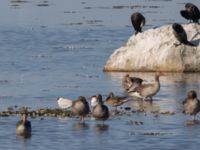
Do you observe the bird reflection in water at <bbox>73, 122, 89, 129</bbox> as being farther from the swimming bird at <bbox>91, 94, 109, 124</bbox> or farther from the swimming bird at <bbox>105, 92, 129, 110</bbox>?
the swimming bird at <bbox>105, 92, 129, 110</bbox>

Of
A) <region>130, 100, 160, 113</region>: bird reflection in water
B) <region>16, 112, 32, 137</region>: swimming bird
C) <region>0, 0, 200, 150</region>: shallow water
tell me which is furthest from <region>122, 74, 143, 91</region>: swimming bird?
<region>16, 112, 32, 137</region>: swimming bird

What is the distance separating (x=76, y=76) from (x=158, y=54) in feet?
9.33

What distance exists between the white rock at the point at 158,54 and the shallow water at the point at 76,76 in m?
0.62

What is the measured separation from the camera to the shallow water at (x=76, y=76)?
21.4m

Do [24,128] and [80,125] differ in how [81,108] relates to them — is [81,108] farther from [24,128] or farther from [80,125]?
[24,128]

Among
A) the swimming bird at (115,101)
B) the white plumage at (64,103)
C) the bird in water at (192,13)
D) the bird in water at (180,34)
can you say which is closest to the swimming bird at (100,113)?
the white plumage at (64,103)

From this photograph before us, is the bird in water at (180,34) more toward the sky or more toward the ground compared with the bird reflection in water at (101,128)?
more toward the sky

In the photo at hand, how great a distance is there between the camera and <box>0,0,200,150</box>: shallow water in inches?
841

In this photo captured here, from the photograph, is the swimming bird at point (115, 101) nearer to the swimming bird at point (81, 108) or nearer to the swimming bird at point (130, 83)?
the swimming bird at point (81, 108)

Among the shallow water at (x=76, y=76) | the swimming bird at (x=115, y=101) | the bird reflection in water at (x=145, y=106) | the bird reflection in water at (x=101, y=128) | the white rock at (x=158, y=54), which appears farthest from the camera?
the white rock at (x=158, y=54)

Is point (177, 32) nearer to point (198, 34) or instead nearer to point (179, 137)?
point (198, 34)

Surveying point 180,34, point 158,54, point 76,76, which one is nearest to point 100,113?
point 76,76

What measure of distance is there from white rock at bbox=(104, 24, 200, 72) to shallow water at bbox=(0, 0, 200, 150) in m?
0.62

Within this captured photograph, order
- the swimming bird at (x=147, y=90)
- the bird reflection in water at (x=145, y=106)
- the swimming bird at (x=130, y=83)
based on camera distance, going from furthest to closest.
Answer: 1. the swimming bird at (x=130, y=83)
2. the swimming bird at (x=147, y=90)
3. the bird reflection in water at (x=145, y=106)
